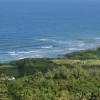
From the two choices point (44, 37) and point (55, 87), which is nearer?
point (55, 87)

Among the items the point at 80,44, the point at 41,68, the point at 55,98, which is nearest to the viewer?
the point at 55,98

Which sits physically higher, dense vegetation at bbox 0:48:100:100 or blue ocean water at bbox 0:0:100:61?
blue ocean water at bbox 0:0:100:61

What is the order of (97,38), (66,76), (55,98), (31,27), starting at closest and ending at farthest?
(55,98) → (66,76) → (97,38) → (31,27)

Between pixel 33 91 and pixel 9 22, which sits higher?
pixel 9 22

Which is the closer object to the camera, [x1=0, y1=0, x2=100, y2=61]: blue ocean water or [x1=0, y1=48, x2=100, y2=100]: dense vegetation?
[x1=0, y1=48, x2=100, y2=100]: dense vegetation

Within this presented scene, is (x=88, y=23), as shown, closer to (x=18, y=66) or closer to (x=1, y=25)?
(x=1, y=25)

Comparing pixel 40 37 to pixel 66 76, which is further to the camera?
pixel 40 37

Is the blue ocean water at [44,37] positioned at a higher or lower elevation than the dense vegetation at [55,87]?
higher

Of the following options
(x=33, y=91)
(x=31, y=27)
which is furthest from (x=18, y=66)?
(x=31, y=27)

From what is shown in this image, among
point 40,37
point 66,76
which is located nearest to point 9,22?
point 40,37

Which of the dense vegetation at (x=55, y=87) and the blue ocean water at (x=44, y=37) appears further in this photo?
the blue ocean water at (x=44, y=37)
